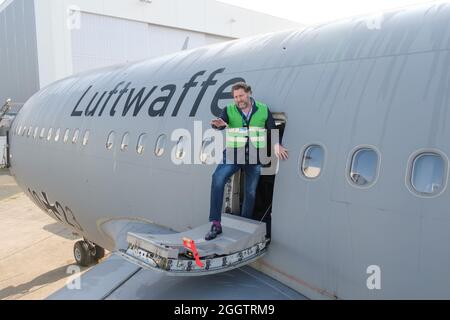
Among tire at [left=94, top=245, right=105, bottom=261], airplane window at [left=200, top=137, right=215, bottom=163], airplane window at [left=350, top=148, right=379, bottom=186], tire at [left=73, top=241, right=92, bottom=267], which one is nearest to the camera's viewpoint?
airplane window at [left=350, top=148, right=379, bottom=186]

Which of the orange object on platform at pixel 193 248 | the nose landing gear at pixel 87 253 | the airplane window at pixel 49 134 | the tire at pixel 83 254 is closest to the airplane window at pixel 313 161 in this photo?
the orange object on platform at pixel 193 248

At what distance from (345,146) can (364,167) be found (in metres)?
0.31

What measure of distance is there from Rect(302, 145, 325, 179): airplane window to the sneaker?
128 centimetres

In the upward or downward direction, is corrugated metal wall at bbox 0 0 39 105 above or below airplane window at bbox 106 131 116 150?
above

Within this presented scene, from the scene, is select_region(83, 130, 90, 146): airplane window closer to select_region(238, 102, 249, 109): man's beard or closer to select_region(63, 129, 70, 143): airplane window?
select_region(63, 129, 70, 143): airplane window

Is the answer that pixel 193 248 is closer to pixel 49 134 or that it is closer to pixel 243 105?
pixel 243 105

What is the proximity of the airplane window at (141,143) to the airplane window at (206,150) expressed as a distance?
5.52ft

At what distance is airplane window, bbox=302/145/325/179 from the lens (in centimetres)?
476

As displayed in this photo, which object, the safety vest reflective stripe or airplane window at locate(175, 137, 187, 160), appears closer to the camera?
the safety vest reflective stripe

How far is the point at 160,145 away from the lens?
23.4 feet

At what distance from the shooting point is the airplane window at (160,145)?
23.1ft

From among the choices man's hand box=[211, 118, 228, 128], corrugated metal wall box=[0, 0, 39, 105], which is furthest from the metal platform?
corrugated metal wall box=[0, 0, 39, 105]

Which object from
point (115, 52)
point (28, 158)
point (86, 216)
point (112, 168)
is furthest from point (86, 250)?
point (115, 52)
